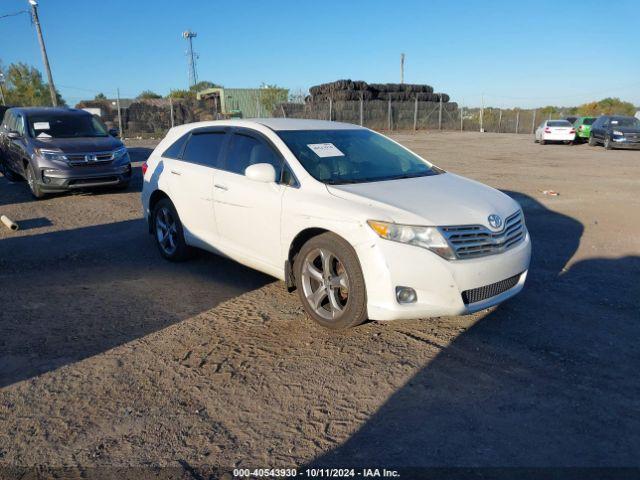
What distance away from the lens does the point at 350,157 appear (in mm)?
4883

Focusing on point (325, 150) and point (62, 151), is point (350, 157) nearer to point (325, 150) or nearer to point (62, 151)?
point (325, 150)

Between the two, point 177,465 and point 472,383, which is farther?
point 472,383

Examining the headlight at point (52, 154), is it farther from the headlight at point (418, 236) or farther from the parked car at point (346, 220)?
the headlight at point (418, 236)

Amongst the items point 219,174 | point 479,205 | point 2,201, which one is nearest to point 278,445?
point 479,205

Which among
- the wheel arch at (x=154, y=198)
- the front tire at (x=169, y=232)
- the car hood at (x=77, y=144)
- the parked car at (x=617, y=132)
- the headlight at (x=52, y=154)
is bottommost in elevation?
the parked car at (x=617, y=132)

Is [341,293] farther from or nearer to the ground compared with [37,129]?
nearer to the ground

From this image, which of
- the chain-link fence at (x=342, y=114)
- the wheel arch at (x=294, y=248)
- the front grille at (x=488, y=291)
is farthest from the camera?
the chain-link fence at (x=342, y=114)

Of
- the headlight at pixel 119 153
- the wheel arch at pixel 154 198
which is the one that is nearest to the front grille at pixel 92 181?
the headlight at pixel 119 153

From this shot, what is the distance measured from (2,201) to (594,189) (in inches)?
475

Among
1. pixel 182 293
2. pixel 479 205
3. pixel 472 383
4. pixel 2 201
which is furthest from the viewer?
pixel 2 201

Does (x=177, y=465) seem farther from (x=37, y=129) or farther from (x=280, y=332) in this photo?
(x=37, y=129)

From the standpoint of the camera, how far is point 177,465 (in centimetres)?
263

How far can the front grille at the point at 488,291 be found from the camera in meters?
3.78

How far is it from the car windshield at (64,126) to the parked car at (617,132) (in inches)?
781
